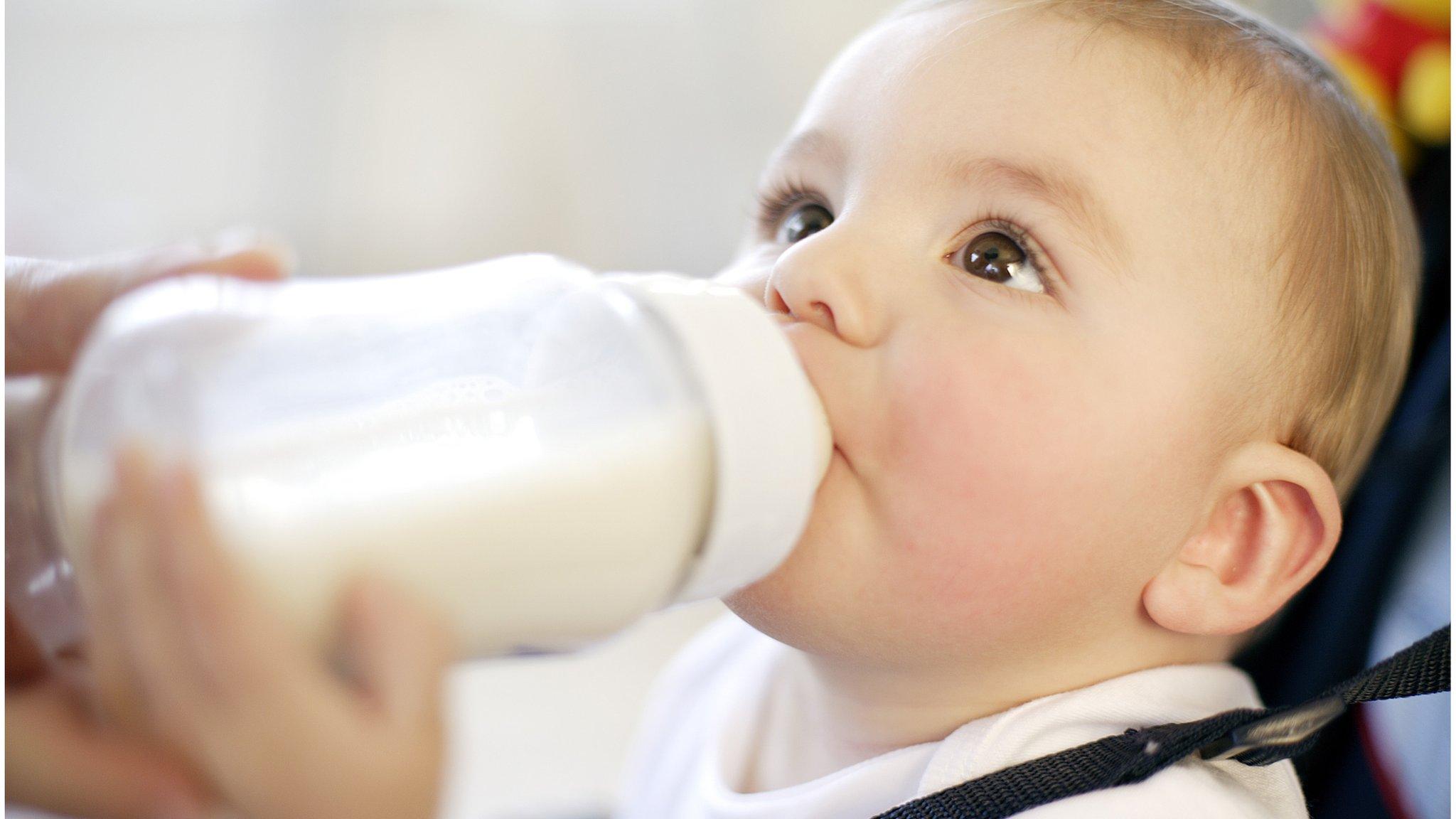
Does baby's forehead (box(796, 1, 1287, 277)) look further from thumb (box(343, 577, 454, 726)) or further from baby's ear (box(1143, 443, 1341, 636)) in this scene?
thumb (box(343, 577, 454, 726))

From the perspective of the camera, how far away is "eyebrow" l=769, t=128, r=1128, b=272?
0.60 meters

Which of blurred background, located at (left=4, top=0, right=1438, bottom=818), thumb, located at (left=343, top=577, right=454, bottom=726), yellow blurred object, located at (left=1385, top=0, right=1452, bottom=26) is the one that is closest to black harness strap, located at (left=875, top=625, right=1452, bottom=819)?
thumb, located at (left=343, top=577, right=454, bottom=726)

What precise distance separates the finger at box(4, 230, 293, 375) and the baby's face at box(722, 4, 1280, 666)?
0.24 m

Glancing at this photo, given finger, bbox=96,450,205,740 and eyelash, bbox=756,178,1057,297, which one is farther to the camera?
eyelash, bbox=756,178,1057,297

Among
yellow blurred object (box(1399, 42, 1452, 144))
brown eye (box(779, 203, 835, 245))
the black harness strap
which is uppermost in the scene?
yellow blurred object (box(1399, 42, 1452, 144))

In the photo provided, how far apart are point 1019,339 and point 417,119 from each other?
4.90 feet

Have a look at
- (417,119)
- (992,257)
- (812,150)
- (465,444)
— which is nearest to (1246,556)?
(992,257)

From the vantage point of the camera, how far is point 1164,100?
615 millimetres

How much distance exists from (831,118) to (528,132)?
1322mm

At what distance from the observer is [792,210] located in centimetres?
72

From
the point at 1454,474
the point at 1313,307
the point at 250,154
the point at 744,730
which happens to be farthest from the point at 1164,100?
the point at 250,154

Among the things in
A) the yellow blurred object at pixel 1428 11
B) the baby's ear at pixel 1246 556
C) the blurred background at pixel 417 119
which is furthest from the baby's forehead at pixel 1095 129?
the blurred background at pixel 417 119

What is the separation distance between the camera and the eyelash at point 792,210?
0.61 metres

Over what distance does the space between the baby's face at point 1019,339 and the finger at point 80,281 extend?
0.24m
